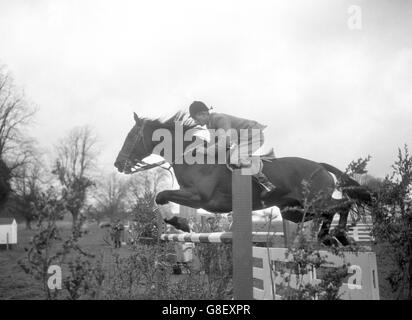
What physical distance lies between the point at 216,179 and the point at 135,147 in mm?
908

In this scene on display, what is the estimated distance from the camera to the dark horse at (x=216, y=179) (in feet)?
11.7

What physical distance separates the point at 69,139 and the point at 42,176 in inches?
46.0

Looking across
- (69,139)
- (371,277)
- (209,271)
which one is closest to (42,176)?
(69,139)

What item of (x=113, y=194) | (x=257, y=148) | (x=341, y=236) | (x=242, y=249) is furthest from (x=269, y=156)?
(x=113, y=194)

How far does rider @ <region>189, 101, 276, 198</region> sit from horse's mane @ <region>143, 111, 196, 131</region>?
32 centimetres

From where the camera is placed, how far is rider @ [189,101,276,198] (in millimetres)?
3381

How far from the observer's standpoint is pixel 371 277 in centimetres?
225

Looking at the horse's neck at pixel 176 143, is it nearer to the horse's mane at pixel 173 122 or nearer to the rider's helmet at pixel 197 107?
the horse's mane at pixel 173 122

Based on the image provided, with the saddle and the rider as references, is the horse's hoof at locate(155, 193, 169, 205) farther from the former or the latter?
the saddle

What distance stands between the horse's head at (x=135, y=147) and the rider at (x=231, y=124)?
23.0 inches

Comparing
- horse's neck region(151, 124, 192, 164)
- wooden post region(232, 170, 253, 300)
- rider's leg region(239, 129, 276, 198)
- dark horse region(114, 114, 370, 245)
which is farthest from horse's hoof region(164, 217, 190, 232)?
wooden post region(232, 170, 253, 300)

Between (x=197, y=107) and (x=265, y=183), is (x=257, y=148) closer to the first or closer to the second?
(x=265, y=183)

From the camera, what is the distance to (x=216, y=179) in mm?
3604
